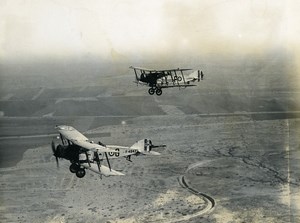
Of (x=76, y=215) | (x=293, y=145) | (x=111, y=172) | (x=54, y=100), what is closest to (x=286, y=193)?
(x=293, y=145)

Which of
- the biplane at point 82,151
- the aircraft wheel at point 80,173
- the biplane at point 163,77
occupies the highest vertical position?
the biplane at point 163,77

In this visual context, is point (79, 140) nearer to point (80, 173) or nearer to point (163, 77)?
point (80, 173)

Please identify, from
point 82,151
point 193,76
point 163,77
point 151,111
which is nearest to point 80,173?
point 82,151

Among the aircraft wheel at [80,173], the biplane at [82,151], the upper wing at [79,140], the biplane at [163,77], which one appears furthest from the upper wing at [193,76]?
the aircraft wheel at [80,173]

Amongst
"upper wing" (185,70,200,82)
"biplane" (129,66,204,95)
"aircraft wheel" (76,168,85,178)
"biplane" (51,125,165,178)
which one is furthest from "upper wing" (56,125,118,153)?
"upper wing" (185,70,200,82)

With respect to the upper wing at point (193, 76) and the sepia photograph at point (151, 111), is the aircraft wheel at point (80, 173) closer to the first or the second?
the sepia photograph at point (151, 111)

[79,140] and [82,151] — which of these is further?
[79,140]
